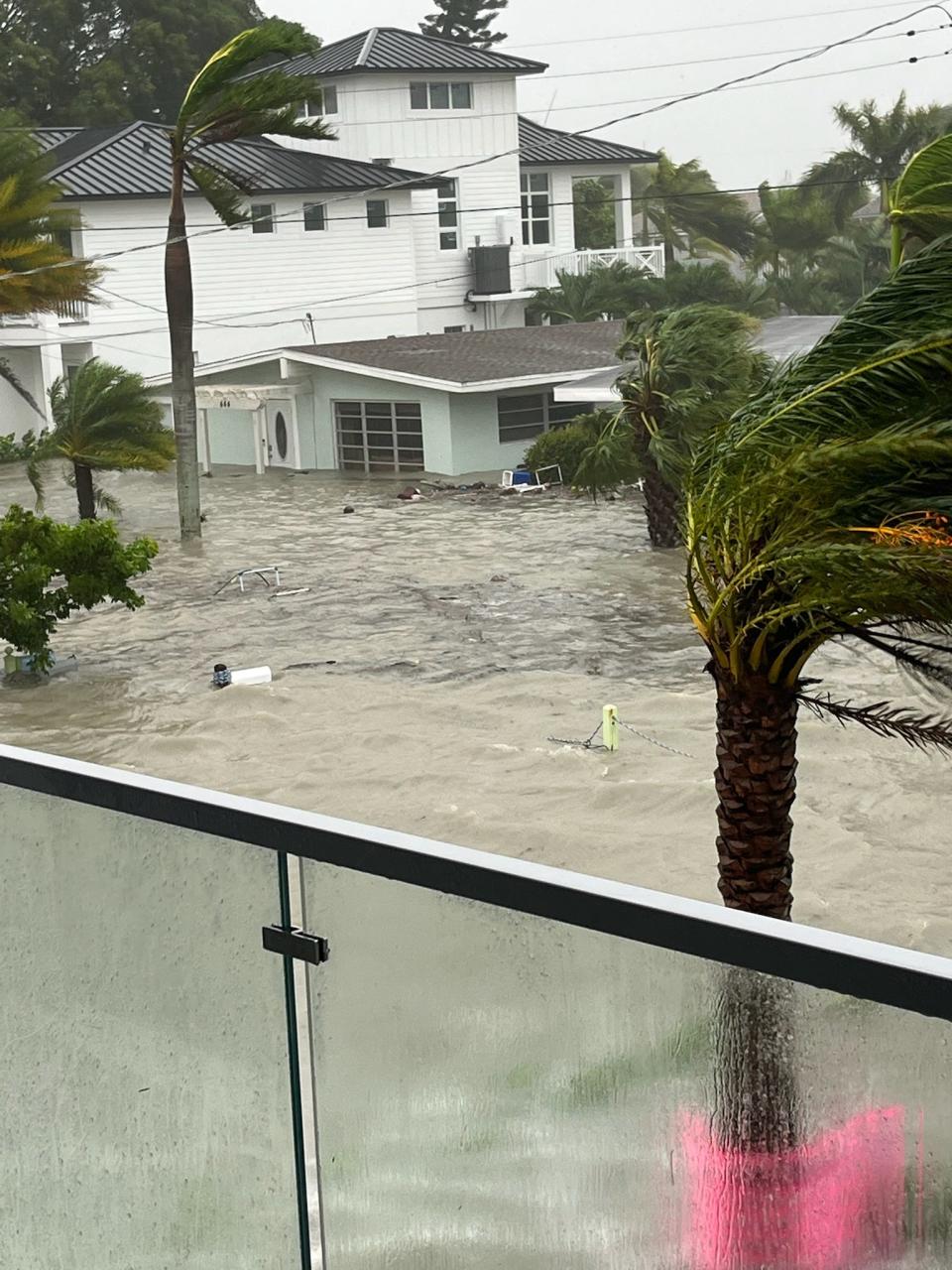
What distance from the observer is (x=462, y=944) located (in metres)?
1.84

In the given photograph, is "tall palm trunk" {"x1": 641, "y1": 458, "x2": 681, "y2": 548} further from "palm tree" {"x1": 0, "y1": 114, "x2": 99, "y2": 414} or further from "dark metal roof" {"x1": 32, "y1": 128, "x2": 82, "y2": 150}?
"dark metal roof" {"x1": 32, "y1": 128, "x2": 82, "y2": 150}

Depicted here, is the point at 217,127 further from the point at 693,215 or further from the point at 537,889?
the point at 693,215

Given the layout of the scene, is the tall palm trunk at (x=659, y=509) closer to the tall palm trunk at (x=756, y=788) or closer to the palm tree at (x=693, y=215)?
the tall palm trunk at (x=756, y=788)

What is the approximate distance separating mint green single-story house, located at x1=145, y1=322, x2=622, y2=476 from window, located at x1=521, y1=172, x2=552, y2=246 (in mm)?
19930

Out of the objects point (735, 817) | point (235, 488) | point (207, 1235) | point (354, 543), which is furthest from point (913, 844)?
point (235, 488)

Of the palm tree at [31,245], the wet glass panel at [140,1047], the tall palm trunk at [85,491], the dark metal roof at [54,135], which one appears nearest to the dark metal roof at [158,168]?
the dark metal roof at [54,135]

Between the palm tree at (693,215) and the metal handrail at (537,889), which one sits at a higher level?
the palm tree at (693,215)

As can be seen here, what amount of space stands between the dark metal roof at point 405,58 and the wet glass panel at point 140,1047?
54.0 metres

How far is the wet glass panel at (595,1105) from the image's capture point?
1601mm

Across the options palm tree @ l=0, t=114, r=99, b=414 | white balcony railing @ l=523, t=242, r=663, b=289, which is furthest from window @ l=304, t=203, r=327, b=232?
palm tree @ l=0, t=114, r=99, b=414

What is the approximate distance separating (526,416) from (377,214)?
13.6 meters

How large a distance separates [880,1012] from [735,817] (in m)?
8.20

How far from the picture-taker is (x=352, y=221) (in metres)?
47.7

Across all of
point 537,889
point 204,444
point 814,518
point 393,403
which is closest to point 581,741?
point 814,518
